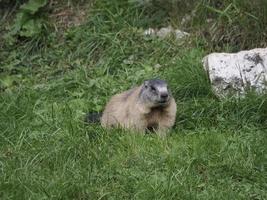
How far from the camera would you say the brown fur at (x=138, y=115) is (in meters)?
6.43

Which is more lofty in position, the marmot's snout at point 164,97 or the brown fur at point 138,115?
the marmot's snout at point 164,97

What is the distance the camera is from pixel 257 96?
21.5ft

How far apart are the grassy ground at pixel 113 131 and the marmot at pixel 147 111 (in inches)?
6.3

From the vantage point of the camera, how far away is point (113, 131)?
6.16m

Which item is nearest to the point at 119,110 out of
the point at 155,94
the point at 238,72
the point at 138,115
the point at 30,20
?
the point at 138,115

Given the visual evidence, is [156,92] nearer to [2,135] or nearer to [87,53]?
[2,135]

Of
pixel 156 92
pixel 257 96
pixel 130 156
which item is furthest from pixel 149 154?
pixel 257 96

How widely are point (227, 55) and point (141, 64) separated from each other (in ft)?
4.00

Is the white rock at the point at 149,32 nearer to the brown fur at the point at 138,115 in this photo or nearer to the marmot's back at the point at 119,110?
the marmot's back at the point at 119,110

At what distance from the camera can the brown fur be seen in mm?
6426

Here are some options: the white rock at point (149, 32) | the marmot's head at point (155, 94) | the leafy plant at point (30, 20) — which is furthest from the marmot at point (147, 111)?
the leafy plant at point (30, 20)

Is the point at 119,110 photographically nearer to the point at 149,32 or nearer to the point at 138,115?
the point at 138,115

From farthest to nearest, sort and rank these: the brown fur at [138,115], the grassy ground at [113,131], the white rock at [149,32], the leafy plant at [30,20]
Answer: the leafy plant at [30,20] → the white rock at [149,32] → the brown fur at [138,115] → the grassy ground at [113,131]

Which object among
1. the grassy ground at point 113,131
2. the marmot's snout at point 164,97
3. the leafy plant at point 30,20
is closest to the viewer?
the grassy ground at point 113,131
